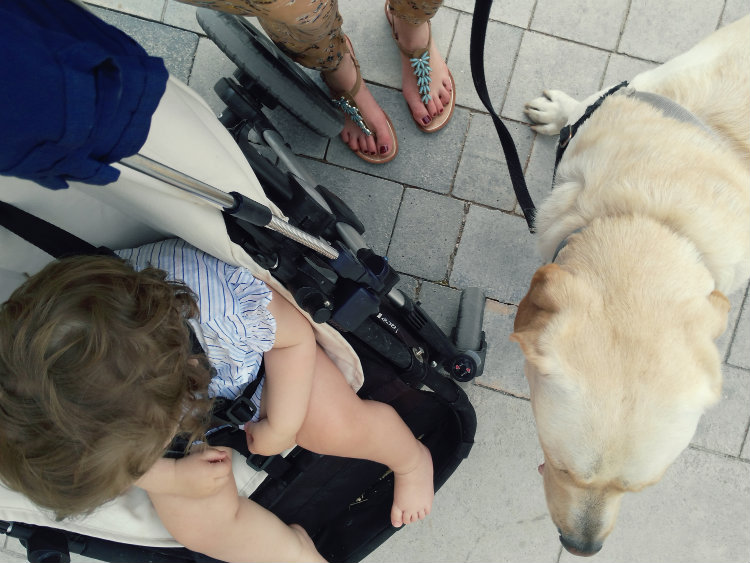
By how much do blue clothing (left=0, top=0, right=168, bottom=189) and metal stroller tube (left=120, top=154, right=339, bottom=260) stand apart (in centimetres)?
13

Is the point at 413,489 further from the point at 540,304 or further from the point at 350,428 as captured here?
the point at 540,304

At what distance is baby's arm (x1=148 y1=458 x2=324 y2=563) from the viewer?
1476 millimetres

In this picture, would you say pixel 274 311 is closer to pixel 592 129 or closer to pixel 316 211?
pixel 316 211

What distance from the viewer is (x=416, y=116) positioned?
2.12 m

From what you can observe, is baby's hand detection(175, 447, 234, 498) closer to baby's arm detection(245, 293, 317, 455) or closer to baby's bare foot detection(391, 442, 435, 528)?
baby's arm detection(245, 293, 317, 455)

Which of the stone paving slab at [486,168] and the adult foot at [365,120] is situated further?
the stone paving slab at [486,168]

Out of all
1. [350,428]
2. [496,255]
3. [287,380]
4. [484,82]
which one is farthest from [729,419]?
[287,380]

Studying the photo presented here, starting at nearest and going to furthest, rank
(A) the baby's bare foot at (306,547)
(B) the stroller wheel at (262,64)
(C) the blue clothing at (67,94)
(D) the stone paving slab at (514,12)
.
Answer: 1. (C) the blue clothing at (67,94)
2. (B) the stroller wheel at (262,64)
3. (A) the baby's bare foot at (306,547)
4. (D) the stone paving slab at (514,12)

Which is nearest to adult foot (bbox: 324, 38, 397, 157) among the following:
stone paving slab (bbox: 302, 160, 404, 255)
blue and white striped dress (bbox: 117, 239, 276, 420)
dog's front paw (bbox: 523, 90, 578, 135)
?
stone paving slab (bbox: 302, 160, 404, 255)

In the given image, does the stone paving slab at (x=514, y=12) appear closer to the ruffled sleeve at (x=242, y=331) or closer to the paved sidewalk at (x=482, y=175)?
the paved sidewalk at (x=482, y=175)

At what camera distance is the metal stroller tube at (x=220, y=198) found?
3.00 ft

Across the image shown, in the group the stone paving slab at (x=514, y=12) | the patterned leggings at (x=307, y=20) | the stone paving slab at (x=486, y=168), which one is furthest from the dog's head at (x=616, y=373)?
the stone paving slab at (x=514, y=12)

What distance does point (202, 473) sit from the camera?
1.44m

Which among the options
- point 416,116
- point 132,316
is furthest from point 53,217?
point 416,116
